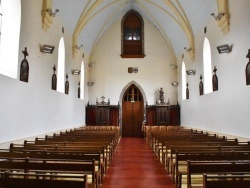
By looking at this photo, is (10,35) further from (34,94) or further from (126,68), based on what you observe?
(126,68)

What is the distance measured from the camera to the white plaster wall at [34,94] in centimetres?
657

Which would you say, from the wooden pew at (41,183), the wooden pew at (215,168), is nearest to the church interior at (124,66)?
the wooden pew at (41,183)

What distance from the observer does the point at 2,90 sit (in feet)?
20.2

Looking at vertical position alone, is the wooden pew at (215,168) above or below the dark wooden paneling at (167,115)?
below

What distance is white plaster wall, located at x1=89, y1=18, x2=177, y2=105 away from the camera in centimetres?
1822

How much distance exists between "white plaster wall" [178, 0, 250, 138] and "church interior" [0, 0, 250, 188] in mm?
35

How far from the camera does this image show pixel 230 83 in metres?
9.02

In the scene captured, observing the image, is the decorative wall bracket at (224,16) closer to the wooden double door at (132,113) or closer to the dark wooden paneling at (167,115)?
the dark wooden paneling at (167,115)

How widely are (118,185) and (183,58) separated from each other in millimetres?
12601

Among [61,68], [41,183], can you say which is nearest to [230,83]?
[61,68]

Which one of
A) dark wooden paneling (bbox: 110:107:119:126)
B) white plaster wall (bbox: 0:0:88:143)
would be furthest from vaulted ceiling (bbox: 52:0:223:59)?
dark wooden paneling (bbox: 110:107:119:126)

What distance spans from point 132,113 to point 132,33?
597 centimetres

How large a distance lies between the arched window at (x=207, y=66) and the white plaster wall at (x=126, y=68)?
600 cm

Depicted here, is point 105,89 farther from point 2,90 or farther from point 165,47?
point 2,90
